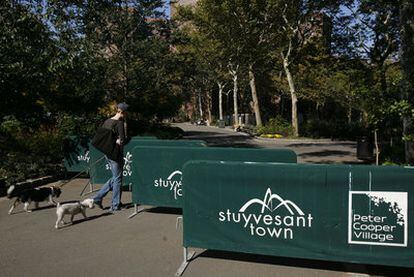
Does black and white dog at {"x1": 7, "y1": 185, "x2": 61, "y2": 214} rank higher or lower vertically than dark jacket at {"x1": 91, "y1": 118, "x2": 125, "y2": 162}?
lower

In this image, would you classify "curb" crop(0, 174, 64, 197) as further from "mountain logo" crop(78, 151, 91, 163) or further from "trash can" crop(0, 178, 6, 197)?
"mountain logo" crop(78, 151, 91, 163)

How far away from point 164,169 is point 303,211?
11.0 ft

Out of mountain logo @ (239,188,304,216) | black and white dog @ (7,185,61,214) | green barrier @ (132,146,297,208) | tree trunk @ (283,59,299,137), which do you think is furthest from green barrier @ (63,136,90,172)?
tree trunk @ (283,59,299,137)

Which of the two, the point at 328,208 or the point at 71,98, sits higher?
the point at 71,98

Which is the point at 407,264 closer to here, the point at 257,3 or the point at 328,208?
the point at 328,208

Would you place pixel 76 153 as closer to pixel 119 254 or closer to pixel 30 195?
pixel 30 195

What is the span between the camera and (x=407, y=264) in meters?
4.70

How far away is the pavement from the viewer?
527cm

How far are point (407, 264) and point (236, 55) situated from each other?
3133cm

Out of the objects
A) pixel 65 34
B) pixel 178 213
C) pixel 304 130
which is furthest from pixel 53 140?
pixel 304 130

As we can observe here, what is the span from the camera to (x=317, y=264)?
5520mm

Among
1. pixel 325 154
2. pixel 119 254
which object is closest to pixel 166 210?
pixel 119 254

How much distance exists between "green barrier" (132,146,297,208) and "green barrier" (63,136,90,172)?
429 centimetres

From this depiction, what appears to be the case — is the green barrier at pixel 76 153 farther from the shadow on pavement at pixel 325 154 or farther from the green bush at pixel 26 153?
the shadow on pavement at pixel 325 154
